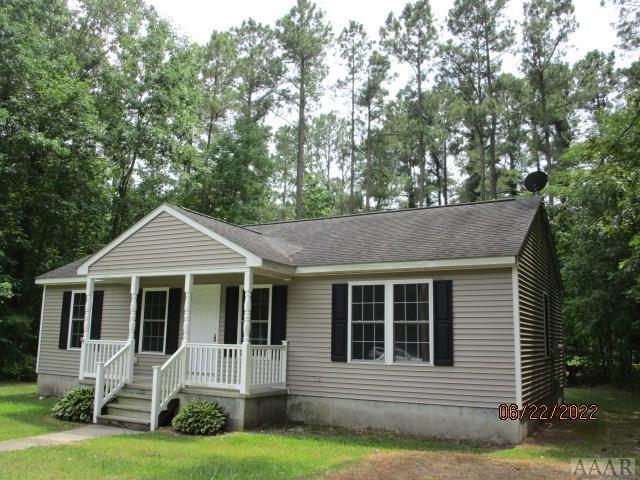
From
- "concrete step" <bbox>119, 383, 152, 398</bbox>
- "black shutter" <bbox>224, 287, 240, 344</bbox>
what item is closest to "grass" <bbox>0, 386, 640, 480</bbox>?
"concrete step" <bbox>119, 383, 152, 398</bbox>

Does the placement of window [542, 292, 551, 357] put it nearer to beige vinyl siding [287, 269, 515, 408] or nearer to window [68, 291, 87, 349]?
beige vinyl siding [287, 269, 515, 408]

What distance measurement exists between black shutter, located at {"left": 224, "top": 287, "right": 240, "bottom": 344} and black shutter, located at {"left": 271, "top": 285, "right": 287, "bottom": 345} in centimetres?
100

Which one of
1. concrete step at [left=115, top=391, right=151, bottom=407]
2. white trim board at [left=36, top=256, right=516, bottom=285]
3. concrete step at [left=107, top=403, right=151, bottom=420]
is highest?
white trim board at [left=36, top=256, right=516, bottom=285]

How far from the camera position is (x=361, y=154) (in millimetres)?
31391

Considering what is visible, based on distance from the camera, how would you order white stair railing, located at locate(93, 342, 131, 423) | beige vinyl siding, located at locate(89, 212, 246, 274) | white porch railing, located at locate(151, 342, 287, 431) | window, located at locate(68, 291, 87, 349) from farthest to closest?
window, located at locate(68, 291, 87, 349) < white stair railing, located at locate(93, 342, 131, 423) < beige vinyl siding, located at locate(89, 212, 246, 274) < white porch railing, located at locate(151, 342, 287, 431)

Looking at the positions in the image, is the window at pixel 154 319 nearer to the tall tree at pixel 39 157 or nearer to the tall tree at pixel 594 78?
the tall tree at pixel 39 157

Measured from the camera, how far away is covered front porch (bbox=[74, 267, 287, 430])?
9.85 m

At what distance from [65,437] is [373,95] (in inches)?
931

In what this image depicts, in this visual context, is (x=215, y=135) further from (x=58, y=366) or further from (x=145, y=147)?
(x=58, y=366)

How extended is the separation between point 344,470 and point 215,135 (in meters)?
→ 23.8

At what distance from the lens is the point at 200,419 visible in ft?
30.3

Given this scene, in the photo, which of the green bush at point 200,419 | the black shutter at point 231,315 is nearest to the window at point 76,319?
the black shutter at point 231,315

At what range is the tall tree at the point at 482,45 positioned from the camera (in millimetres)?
24281
